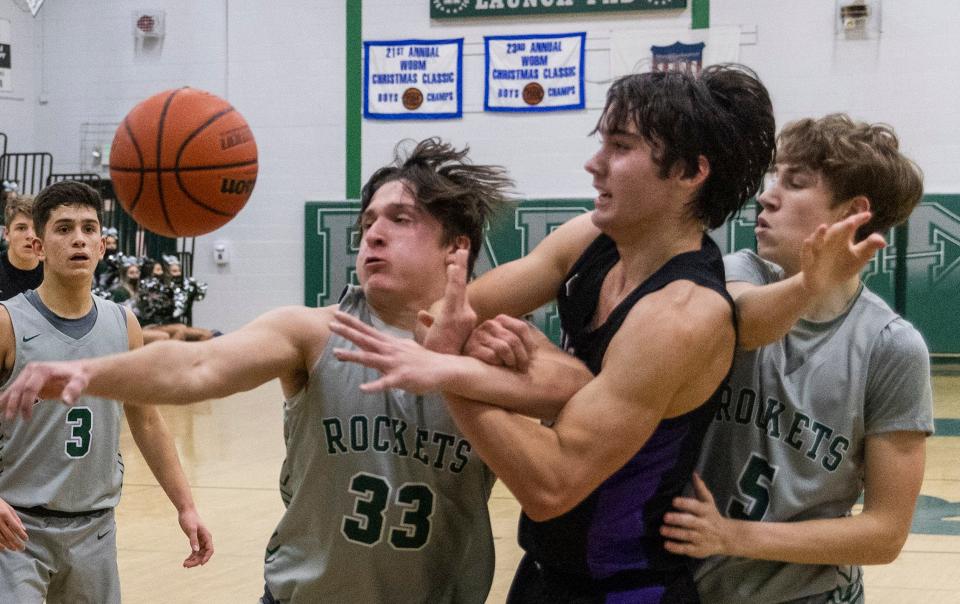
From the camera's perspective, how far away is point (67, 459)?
4004 mm

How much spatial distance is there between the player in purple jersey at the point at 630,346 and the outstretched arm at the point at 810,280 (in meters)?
0.06

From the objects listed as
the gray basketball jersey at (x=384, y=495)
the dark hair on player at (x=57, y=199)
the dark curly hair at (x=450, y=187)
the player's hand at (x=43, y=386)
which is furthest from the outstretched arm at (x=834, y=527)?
the dark hair on player at (x=57, y=199)

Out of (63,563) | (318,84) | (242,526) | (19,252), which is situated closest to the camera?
(63,563)

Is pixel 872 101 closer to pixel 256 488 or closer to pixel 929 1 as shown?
pixel 929 1

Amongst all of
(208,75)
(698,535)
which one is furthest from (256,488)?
(208,75)

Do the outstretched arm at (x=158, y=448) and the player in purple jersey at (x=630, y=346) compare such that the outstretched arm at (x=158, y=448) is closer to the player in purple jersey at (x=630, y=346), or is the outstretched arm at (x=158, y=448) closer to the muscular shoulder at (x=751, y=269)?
the player in purple jersey at (x=630, y=346)

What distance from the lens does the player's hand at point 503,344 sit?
7.18 feet

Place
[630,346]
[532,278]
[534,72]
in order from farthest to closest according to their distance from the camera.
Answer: [534,72] < [532,278] < [630,346]

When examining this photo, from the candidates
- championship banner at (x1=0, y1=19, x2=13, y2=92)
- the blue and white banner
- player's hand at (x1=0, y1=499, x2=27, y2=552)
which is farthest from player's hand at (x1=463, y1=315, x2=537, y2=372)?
championship banner at (x1=0, y1=19, x2=13, y2=92)

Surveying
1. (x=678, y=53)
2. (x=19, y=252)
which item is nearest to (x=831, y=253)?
(x=19, y=252)

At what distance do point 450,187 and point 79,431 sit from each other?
1.92m

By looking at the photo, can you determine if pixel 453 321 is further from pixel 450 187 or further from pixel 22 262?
pixel 22 262

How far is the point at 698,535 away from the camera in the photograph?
7.55ft

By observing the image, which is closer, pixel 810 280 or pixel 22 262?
pixel 810 280
